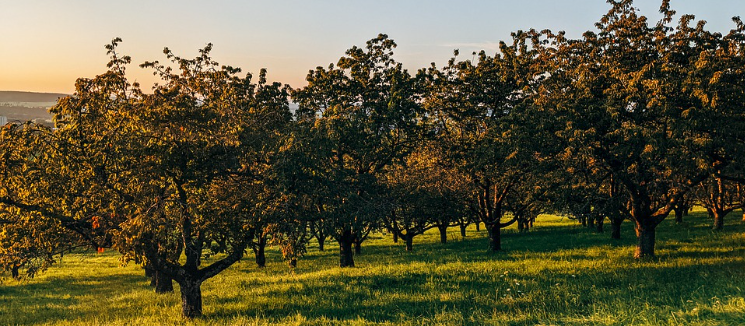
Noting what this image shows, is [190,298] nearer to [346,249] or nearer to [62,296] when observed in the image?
[346,249]

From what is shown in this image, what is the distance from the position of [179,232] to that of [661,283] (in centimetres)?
1711

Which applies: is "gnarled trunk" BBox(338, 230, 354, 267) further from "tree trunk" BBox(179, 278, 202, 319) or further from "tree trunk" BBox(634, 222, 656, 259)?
"tree trunk" BBox(634, 222, 656, 259)

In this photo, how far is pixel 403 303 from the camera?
55.1 ft

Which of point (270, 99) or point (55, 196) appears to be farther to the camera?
point (270, 99)

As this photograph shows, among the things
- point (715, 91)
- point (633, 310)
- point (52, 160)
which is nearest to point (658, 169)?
point (715, 91)

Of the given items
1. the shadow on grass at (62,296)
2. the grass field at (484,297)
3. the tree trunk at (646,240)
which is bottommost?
the shadow on grass at (62,296)

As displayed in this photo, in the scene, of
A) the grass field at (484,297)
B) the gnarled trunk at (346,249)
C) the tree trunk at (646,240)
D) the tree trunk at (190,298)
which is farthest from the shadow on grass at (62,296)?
the tree trunk at (646,240)

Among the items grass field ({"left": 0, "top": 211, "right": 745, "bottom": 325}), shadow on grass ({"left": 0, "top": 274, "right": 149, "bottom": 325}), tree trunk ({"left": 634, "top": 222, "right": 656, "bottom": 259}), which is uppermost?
tree trunk ({"left": 634, "top": 222, "right": 656, "bottom": 259})

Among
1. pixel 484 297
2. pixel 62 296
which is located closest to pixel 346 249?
pixel 484 297

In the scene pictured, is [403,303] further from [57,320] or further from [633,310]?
[57,320]

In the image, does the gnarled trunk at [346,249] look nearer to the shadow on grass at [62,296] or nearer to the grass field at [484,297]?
the grass field at [484,297]

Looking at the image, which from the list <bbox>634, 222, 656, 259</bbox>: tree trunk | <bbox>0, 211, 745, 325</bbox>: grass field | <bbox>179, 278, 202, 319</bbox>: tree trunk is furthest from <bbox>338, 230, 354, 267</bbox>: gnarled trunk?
<bbox>634, 222, 656, 259</bbox>: tree trunk

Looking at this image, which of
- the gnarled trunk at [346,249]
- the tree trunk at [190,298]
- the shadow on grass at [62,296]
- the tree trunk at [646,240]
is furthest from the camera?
the gnarled trunk at [346,249]

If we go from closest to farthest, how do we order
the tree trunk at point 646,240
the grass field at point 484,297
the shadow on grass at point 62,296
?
1. the grass field at point 484,297
2. the shadow on grass at point 62,296
3. the tree trunk at point 646,240
